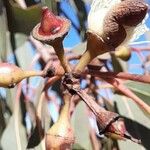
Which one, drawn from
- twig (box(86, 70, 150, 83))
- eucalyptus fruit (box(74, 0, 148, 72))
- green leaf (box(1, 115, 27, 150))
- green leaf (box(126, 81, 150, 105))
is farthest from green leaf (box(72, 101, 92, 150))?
eucalyptus fruit (box(74, 0, 148, 72))

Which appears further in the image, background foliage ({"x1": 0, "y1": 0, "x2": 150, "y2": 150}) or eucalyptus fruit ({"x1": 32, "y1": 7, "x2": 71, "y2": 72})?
background foliage ({"x1": 0, "y1": 0, "x2": 150, "y2": 150})

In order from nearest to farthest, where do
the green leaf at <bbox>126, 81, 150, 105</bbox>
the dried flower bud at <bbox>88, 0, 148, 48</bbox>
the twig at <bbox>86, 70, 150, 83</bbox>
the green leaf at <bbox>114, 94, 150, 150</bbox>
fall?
the dried flower bud at <bbox>88, 0, 148, 48</bbox> < the twig at <bbox>86, 70, 150, 83</bbox> < the green leaf at <bbox>126, 81, 150, 105</bbox> < the green leaf at <bbox>114, 94, 150, 150</bbox>

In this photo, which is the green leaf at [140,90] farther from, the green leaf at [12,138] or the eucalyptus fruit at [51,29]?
the eucalyptus fruit at [51,29]

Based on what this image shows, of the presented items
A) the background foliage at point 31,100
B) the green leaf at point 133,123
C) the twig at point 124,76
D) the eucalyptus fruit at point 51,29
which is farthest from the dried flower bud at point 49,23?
the green leaf at point 133,123

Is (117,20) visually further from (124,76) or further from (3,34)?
(3,34)

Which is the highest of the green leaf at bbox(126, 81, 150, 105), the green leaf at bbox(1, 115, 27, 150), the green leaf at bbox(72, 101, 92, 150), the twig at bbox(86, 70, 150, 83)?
the twig at bbox(86, 70, 150, 83)

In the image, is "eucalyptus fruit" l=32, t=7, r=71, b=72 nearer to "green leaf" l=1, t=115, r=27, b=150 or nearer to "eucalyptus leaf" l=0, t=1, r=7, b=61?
"eucalyptus leaf" l=0, t=1, r=7, b=61

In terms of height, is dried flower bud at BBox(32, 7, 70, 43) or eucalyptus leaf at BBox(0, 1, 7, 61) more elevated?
dried flower bud at BBox(32, 7, 70, 43)

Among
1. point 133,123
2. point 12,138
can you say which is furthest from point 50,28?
point 133,123
